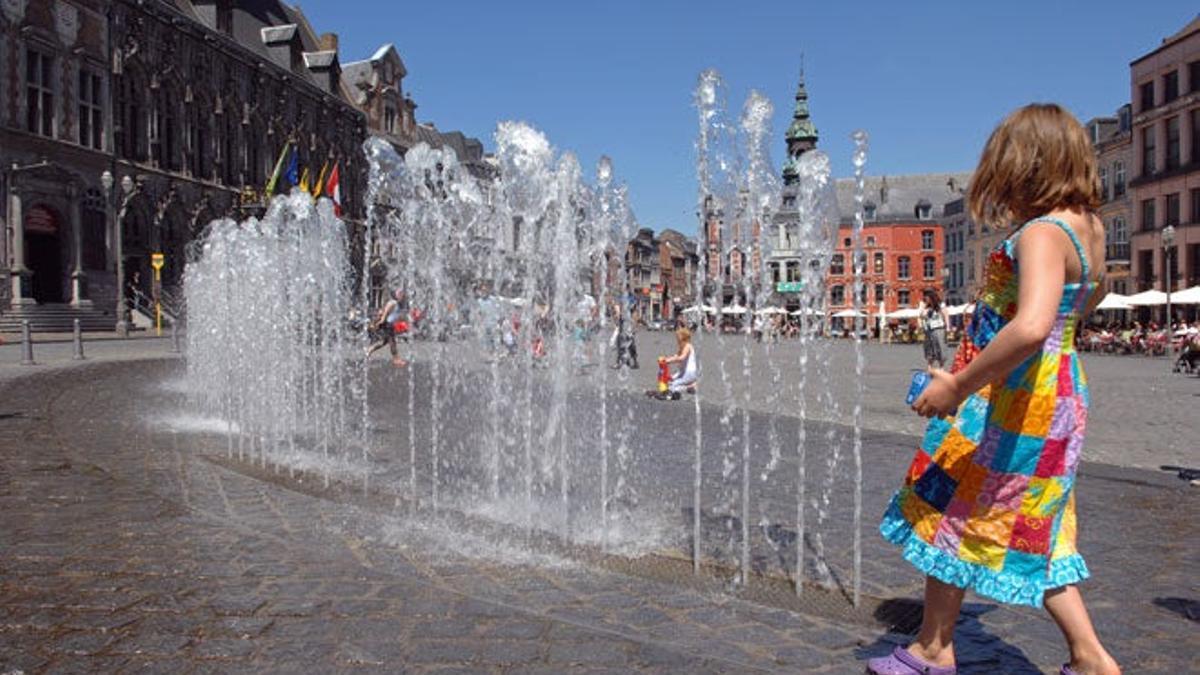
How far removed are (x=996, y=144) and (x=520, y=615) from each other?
243 cm

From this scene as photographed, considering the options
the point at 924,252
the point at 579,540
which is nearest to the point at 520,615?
the point at 579,540

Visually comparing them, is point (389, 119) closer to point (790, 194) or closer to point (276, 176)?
point (276, 176)

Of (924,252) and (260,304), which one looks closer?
(260,304)

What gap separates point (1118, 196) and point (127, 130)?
48.3 metres

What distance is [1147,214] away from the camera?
1834 inches

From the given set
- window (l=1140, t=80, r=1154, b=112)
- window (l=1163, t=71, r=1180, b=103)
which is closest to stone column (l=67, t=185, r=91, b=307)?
window (l=1163, t=71, r=1180, b=103)

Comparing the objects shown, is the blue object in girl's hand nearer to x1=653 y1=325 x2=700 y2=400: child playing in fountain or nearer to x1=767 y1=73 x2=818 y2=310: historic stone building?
x1=653 y1=325 x2=700 y2=400: child playing in fountain

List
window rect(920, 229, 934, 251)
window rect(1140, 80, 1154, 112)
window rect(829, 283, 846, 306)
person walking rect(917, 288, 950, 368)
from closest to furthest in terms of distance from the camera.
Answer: person walking rect(917, 288, 950, 368) → window rect(1140, 80, 1154, 112) → window rect(920, 229, 934, 251) → window rect(829, 283, 846, 306)

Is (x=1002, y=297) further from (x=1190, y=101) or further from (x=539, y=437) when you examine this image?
(x=1190, y=101)

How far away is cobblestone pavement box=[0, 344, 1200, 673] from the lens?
3.27 m

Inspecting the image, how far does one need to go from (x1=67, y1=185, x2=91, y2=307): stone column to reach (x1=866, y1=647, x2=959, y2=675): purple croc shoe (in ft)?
118

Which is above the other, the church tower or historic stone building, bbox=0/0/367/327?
the church tower

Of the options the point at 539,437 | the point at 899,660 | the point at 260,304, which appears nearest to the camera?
the point at 899,660

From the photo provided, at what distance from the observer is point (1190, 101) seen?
42500 mm
